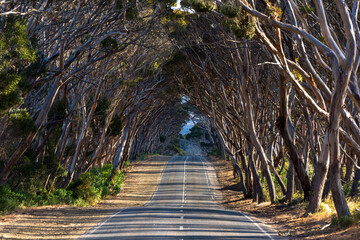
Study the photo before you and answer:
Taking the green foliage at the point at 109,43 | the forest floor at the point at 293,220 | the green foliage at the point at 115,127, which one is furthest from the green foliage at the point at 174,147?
the green foliage at the point at 109,43

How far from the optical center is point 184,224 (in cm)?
1683

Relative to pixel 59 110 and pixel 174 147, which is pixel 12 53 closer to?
pixel 59 110

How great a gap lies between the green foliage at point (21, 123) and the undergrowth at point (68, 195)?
2.59m

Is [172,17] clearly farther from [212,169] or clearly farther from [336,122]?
[212,169]

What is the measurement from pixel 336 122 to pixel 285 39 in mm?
4938

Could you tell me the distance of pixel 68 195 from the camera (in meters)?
24.9

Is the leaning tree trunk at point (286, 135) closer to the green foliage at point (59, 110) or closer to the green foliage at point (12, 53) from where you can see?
the green foliage at point (12, 53)

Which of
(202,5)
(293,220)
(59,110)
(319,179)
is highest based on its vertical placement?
(202,5)

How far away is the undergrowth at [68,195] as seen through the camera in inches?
751

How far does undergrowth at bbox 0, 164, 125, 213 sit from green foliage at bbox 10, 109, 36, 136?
102 inches

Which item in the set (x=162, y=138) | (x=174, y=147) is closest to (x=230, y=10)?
(x=162, y=138)

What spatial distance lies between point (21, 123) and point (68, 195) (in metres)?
7.84

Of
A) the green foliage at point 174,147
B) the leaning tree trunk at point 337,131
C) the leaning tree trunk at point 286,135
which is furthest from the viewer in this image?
the green foliage at point 174,147

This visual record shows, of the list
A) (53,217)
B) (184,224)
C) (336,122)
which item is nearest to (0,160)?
(53,217)
